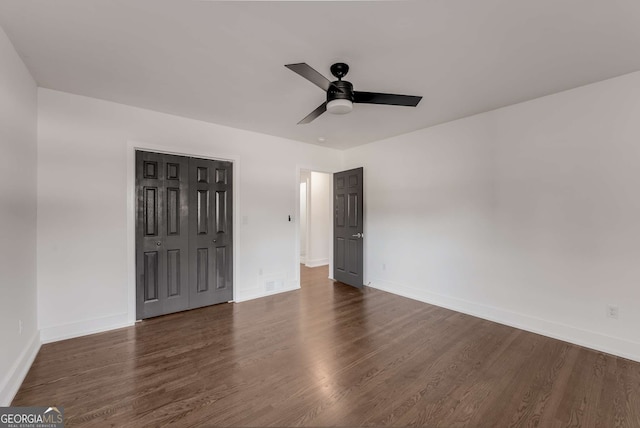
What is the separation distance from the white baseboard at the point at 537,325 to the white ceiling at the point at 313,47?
Result: 2.51m

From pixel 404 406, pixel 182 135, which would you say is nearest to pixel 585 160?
pixel 404 406

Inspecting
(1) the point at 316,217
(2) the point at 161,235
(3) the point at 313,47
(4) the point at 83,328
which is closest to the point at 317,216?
(1) the point at 316,217

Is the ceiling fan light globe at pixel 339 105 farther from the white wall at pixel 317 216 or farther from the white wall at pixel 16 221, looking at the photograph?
the white wall at pixel 317 216

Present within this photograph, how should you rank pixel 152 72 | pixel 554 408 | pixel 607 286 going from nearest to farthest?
pixel 554 408
pixel 152 72
pixel 607 286

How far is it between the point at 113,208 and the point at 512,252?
4748mm

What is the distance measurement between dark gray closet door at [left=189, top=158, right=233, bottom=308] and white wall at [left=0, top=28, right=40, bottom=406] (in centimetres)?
149

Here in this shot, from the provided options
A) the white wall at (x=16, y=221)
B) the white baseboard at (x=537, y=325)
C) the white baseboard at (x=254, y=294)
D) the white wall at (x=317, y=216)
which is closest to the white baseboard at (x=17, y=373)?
the white wall at (x=16, y=221)

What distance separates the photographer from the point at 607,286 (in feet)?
8.45

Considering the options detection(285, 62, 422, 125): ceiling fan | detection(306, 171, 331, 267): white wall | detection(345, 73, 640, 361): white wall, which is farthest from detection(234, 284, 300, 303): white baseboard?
detection(285, 62, 422, 125): ceiling fan

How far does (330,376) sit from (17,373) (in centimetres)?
243

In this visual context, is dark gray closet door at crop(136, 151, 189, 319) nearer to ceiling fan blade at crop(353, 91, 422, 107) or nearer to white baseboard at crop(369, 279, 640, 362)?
ceiling fan blade at crop(353, 91, 422, 107)

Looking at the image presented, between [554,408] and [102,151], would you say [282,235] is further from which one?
[554,408]

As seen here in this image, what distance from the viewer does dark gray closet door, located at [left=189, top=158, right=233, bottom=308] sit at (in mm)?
3666

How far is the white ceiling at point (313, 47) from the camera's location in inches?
66.3
